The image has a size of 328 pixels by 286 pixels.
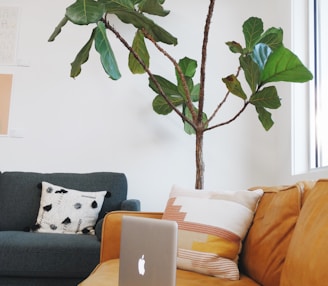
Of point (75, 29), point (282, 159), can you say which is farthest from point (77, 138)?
point (282, 159)

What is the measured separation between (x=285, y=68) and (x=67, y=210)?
5.47ft

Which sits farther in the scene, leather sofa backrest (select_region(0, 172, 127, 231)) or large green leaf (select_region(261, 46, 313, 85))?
leather sofa backrest (select_region(0, 172, 127, 231))

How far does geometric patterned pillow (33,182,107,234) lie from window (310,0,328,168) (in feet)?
5.13

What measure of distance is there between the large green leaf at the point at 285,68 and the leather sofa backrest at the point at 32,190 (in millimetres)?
1373

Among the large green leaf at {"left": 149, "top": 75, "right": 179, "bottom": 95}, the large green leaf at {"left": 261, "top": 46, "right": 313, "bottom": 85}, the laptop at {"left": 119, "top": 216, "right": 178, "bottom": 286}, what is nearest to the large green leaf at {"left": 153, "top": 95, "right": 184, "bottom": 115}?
the large green leaf at {"left": 149, "top": 75, "right": 179, "bottom": 95}

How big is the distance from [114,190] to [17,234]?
0.73 metres

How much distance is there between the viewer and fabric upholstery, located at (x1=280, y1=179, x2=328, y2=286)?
2.63 ft

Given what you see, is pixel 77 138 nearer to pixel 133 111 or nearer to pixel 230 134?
pixel 133 111

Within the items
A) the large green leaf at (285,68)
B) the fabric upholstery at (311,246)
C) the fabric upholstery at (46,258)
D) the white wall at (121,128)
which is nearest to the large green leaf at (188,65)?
the white wall at (121,128)

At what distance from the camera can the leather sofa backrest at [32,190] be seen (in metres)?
2.46

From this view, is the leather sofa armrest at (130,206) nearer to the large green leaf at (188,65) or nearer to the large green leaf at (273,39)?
the large green leaf at (188,65)

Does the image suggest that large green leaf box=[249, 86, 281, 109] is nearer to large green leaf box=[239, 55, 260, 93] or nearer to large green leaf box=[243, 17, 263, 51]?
large green leaf box=[239, 55, 260, 93]

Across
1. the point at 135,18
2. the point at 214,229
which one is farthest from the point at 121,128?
the point at 214,229

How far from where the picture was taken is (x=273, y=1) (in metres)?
3.00
